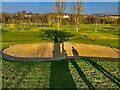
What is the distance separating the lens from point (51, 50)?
18.5 metres

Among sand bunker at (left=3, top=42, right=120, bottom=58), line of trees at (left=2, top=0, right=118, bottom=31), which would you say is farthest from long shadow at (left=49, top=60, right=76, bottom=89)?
line of trees at (left=2, top=0, right=118, bottom=31)

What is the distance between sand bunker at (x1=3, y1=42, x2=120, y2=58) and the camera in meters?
17.0

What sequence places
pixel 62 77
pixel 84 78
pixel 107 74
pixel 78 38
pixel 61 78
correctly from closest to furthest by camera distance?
1. pixel 84 78
2. pixel 61 78
3. pixel 62 77
4. pixel 107 74
5. pixel 78 38

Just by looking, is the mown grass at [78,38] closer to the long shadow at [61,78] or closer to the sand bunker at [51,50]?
the sand bunker at [51,50]

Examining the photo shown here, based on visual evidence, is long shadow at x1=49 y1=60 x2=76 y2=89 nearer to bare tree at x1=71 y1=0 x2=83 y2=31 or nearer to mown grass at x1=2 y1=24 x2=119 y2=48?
mown grass at x1=2 y1=24 x2=119 y2=48

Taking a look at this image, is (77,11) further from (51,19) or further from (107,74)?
(107,74)

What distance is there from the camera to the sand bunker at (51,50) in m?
17.0

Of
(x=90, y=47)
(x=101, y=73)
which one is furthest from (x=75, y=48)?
(x=101, y=73)

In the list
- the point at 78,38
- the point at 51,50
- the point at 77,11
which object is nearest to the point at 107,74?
the point at 51,50

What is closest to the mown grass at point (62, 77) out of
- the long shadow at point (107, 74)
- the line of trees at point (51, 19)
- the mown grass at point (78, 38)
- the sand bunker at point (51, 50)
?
the long shadow at point (107, 74)

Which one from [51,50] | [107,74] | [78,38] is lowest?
[51,50]

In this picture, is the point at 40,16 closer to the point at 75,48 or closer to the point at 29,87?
the point at 75,48

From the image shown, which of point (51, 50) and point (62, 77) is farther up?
point (62, 77)

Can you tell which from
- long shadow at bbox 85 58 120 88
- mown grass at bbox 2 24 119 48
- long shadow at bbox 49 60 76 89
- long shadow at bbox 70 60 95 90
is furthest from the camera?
mown grass at bbox 2 24 119 48
